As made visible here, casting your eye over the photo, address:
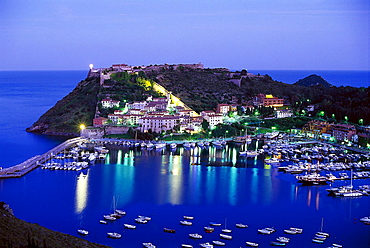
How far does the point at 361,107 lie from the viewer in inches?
1044

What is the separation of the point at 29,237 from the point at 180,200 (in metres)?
5.44

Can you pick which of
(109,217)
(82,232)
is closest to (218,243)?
(109,217)

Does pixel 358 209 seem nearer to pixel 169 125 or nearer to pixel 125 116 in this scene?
pixel 169 125

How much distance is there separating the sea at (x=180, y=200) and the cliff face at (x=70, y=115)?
18.0 feet

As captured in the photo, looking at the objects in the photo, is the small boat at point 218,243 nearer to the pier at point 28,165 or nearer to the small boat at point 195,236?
the small boat at point 195,236

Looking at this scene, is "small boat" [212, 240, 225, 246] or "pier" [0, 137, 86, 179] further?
"pier" [0, 137, 86, 179]

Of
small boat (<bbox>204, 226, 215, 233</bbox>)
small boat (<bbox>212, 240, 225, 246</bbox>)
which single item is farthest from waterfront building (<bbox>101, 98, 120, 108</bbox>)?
small boat (<bbox>212, 240, 225, 246</bbox>)

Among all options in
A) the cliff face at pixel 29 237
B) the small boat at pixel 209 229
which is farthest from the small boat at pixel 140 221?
the cliff face at pixel 29 237

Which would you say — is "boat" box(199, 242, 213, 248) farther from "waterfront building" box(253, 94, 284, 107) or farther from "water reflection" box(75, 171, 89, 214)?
"waterfront building" box(253, 94, 284, 107)

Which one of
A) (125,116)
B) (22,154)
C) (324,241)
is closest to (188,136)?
(125,116)

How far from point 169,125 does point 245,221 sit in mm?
11790

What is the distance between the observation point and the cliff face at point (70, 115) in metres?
24.6

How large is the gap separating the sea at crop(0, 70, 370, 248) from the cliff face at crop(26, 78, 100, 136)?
548cm

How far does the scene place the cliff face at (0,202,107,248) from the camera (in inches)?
317
